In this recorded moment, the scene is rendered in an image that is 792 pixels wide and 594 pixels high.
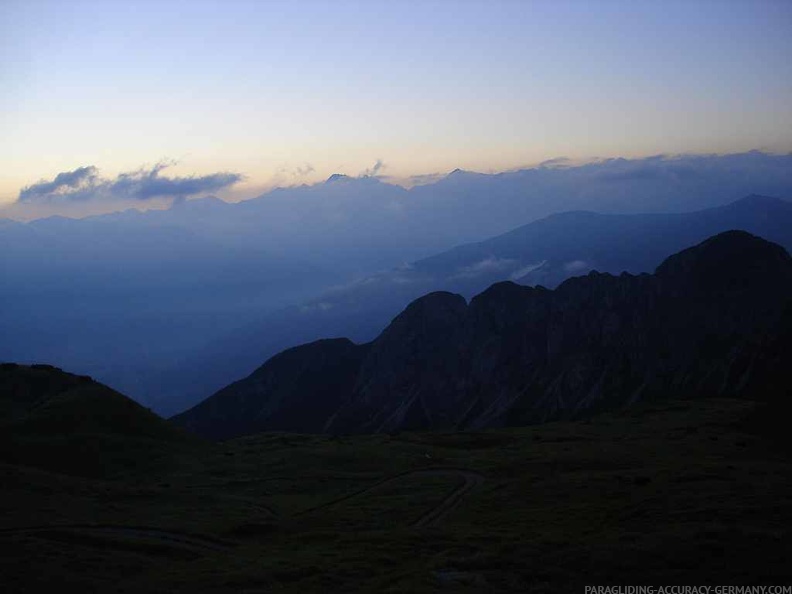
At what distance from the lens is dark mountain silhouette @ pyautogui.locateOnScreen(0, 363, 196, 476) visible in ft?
276

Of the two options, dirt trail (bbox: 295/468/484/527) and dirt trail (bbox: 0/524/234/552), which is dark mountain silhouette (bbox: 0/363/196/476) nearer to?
dirt trail (bbox: 295/468/484/527)

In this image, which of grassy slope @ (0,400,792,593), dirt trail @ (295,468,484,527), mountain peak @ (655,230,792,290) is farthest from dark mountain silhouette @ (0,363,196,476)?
mountain peak @ (655,230,792,290)

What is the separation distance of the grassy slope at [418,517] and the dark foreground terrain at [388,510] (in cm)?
17

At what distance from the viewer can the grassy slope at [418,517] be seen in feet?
115

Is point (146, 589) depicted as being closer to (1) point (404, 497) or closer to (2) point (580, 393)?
(1) point (404, 497)

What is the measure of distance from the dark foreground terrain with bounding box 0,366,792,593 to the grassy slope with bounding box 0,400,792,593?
0.17 meters

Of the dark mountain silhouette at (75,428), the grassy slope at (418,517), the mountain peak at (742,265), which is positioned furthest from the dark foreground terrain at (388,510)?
the mountain peak at (742,265)

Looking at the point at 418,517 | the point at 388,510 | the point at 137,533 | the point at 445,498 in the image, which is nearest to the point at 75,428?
the point at 137,533

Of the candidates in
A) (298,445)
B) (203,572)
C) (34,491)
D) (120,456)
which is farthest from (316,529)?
(298,445)

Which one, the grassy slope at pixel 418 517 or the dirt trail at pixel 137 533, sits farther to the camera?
the dirt trail at pixel 137 533

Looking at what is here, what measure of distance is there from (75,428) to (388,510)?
55.9 meters

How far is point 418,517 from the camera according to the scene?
55812 millimetres

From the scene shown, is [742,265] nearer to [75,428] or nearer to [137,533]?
[75,428]

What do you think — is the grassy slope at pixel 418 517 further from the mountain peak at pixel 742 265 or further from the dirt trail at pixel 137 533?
the mountain peak at pixel 742 265
